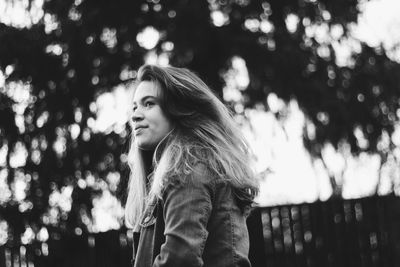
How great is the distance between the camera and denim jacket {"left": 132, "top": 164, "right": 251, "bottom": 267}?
6.31ft

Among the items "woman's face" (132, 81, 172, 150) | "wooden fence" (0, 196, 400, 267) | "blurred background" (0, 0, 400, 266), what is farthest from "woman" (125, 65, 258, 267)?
"blurred background" (0, 0, 400, 266)

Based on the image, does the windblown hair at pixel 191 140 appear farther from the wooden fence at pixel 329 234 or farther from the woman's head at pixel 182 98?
the wooden fence at pixel 329 234

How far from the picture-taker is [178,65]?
27.3 ft

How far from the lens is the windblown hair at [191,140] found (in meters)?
2.11

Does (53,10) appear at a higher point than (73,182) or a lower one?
higher

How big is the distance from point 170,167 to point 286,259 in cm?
432

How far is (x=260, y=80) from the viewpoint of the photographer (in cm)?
870

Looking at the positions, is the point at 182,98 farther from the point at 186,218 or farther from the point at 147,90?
the point at 186,218

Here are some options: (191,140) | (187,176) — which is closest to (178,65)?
(191,140)

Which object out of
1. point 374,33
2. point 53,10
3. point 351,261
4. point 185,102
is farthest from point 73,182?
point 185,102

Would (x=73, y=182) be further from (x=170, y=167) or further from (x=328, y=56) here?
(x=170, y=167)

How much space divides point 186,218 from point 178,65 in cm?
649

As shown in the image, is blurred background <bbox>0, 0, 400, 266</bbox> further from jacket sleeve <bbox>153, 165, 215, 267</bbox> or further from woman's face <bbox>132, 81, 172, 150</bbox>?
jacket sleeve <bbox>153, 165, 215, 267</bbox>

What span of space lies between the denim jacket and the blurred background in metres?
5.75
